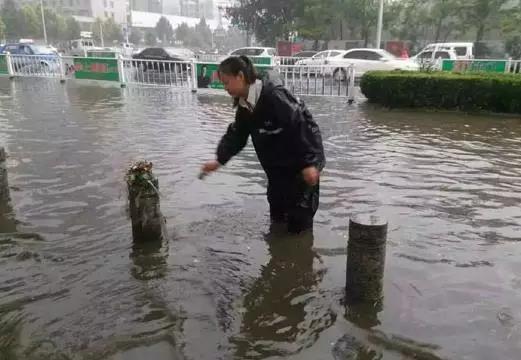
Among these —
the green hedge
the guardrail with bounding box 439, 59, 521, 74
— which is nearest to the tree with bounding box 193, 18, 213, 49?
the guardrail with bounding box 439, 59, 521, 74

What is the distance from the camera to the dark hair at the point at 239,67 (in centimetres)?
332

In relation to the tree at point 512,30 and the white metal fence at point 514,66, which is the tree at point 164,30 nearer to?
the tree at point 512,30

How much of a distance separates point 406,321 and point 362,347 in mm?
404

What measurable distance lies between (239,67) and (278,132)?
0.53m

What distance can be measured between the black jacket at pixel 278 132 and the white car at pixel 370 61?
1471 cm

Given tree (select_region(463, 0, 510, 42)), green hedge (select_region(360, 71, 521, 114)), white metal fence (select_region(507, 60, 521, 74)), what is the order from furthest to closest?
tree (select_region(463, 0, 510, 42)) → white metal fence (select_region(507, 60, 521, 74)) → green hedge (select_region(360, 71, 521, 114))

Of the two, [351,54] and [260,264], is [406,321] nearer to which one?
[260,264]

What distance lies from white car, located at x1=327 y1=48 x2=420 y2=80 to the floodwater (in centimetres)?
1140

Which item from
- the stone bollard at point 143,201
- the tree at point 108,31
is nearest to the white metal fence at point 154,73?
the stone bollard at point 143,201

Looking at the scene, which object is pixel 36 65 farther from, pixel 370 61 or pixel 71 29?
pixel 71 29

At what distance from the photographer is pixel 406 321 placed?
296 centimetres

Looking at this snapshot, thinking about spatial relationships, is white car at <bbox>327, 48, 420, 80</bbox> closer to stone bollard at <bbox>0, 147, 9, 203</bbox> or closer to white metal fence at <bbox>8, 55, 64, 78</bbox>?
white metal fence at <bbox>8, 55, 64, 78</bbox>

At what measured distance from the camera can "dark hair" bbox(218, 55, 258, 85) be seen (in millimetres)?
3318

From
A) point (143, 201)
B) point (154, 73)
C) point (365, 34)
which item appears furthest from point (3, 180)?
point (365, 34)
